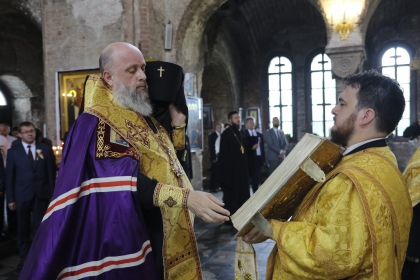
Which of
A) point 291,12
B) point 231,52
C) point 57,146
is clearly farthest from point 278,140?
point 291,12

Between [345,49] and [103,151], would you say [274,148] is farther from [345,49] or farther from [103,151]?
[103,151]

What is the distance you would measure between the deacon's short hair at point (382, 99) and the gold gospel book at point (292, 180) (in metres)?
0.22

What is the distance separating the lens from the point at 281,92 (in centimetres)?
1620

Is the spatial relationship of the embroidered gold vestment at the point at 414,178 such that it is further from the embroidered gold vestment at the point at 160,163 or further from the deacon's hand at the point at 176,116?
the deacon's hand at the point at 176,116

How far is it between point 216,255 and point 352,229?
3788 millimetres

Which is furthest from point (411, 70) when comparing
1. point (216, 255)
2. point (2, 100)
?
point (2, 100)

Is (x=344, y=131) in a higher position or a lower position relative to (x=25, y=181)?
higher

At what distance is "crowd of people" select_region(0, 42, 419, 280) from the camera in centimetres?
151

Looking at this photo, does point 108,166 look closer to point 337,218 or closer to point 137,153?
point 137,153

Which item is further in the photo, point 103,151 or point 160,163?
point 160,163

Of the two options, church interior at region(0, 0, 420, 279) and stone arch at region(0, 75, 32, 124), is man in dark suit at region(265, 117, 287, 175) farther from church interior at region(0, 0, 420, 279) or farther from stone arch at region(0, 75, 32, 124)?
stone arch at region(0, 75, 32, 124)

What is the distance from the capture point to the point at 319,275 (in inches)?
59.7

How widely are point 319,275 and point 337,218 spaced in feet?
0.75

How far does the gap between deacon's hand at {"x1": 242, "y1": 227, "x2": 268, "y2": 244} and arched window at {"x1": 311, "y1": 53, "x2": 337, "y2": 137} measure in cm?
1463
